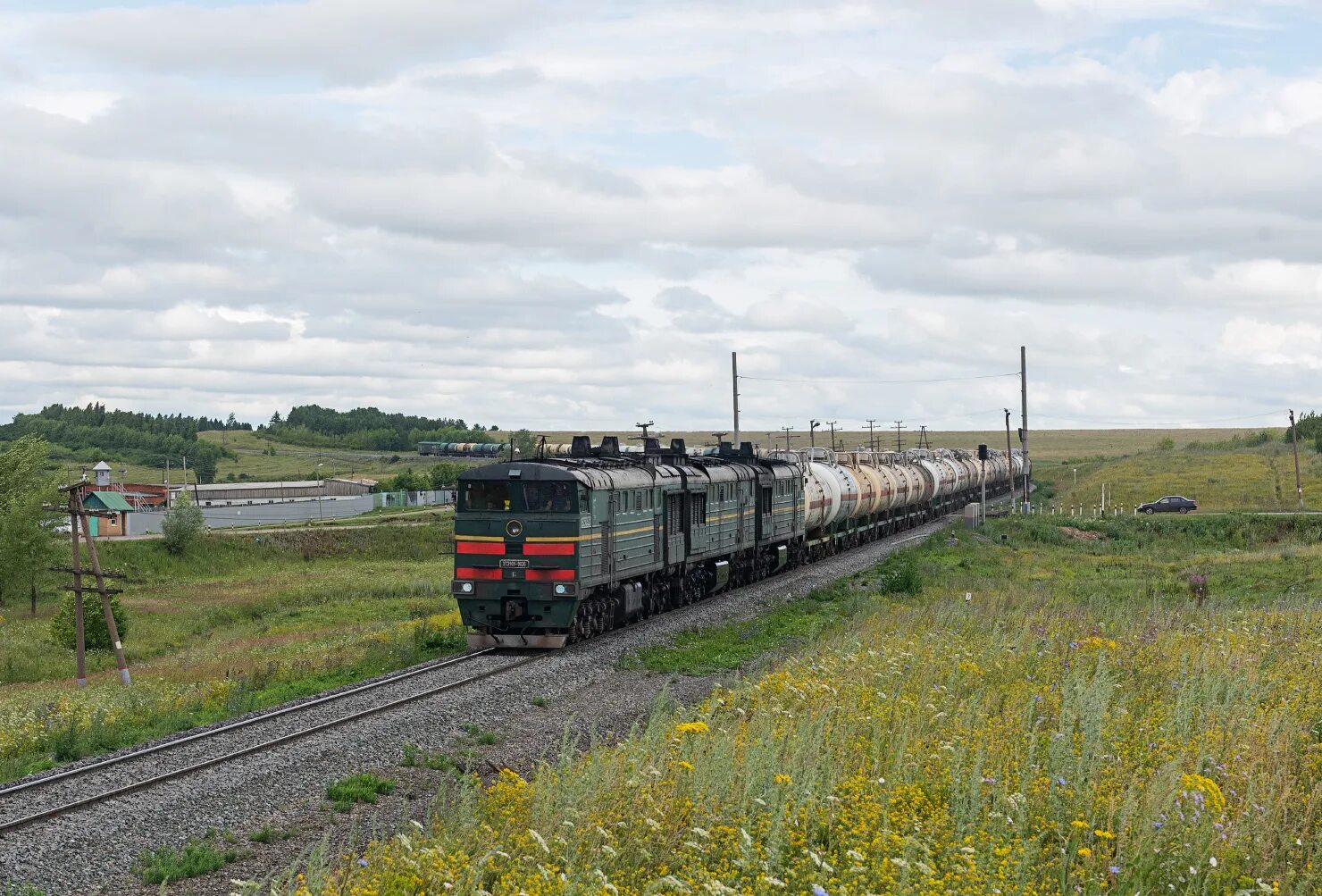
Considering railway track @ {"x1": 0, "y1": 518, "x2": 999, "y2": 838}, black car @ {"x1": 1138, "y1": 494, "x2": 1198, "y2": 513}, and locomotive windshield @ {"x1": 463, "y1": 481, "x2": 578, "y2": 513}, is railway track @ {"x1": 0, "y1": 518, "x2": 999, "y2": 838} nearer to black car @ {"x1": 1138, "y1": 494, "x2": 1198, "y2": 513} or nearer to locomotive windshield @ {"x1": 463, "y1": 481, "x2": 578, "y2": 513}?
locomotive windshield @ {"x1": 463, "y1": 481, "x2": 578, "y2": 513}

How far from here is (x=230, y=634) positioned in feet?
164

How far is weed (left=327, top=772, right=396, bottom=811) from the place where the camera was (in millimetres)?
15203

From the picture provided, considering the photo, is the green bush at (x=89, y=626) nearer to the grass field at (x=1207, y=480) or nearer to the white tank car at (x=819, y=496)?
the white tank car at (x=819, y=496)

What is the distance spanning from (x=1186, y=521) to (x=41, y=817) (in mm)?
57258

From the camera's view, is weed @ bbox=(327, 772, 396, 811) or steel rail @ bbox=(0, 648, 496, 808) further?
steel rail @ bbox=(0, 648, 496, 808)

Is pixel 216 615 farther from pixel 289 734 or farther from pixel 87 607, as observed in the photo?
pixel 289 734

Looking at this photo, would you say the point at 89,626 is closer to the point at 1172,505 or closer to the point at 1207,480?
the point at 1172,505

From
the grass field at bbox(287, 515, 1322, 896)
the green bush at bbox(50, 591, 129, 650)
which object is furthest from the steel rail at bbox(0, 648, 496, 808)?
A: the green bush at bbox(50, 591, 129, 650)

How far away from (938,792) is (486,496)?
1784 cm

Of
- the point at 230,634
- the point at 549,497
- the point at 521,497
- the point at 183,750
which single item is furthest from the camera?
the point at 230,634

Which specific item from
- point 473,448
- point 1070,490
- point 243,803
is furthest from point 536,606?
point 473,448

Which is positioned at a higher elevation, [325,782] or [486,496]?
[486,496]

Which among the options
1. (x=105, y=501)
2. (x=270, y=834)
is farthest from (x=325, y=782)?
(x=105, y=501)

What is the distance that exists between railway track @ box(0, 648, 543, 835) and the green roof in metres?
72.3
